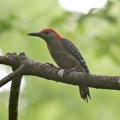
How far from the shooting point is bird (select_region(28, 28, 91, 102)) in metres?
5.83

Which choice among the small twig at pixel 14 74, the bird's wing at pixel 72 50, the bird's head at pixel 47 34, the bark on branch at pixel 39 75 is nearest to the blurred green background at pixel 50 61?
the bird's wing at pixel 72 50

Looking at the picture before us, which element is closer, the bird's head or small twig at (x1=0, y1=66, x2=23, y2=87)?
small twig at (x1=0, y1=66, x2=23, y2=87)

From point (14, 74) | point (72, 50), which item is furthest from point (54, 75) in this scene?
point (72, 50)

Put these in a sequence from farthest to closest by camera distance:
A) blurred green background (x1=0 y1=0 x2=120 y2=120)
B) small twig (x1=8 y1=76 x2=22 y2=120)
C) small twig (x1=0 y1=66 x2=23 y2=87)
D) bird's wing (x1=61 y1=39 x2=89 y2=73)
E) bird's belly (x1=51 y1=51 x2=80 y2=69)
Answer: blurred green background (x1=0 y1=0 x2=120 y2=120)
bird's wing (x1=61 y1=39 x2=89 y2=73)
bird's belly (x1=51 y1=51 x2=80 y2=69)
small twig (x1=8 y1=76 x2=22 y2=120)
small twig (x1=0 y1=66 x2=23 y2=87)

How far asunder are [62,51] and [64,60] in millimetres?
247

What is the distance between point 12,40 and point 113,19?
10.9 feet

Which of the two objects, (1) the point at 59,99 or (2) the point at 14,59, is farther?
(1) the point at 59,99

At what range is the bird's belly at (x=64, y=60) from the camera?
580cm

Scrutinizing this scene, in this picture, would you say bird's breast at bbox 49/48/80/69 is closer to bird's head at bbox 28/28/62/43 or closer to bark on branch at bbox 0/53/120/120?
bird's head at bbox 28/28/62/43

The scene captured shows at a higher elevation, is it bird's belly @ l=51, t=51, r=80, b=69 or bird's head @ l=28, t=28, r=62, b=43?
bird's head @ l=28, t=28, r=62, b=43

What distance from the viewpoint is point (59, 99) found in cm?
1107

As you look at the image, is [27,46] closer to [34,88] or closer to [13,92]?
[34,88]

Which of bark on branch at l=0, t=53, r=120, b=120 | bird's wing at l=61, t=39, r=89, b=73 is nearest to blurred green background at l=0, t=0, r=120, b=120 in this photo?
bird's wing at l=61, t=39, r=89, b=73

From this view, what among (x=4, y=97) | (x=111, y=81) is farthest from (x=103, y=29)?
(x=111, y=81)
